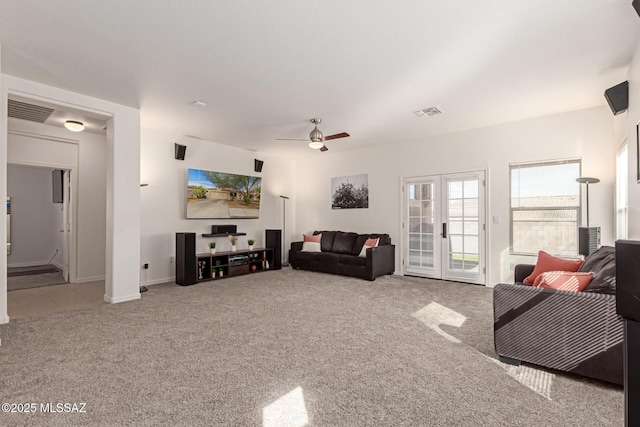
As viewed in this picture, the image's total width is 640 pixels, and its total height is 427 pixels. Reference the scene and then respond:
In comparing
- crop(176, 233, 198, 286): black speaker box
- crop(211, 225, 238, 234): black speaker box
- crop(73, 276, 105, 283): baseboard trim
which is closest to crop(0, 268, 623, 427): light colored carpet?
crop(176, 233, 198, 286): black speaker box

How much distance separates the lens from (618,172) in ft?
13.6

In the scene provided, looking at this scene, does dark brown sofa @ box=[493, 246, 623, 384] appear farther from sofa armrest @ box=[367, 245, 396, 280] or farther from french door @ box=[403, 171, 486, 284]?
sofa armrest @ box=[367, 245, 396, 280]

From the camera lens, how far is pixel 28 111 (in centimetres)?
467

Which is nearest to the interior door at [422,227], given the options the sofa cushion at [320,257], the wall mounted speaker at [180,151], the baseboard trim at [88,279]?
the sofa cushion at [320,257]

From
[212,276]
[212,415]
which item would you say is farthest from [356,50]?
[212,276]

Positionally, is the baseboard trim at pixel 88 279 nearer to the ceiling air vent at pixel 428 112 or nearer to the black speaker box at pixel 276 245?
the black speaker box at pixel 276 245

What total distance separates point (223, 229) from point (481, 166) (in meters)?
5.18

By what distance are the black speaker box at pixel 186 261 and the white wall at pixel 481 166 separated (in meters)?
3.30

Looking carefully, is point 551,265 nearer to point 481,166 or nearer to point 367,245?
point 481,166

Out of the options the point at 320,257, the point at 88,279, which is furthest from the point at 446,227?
the point at 88,279

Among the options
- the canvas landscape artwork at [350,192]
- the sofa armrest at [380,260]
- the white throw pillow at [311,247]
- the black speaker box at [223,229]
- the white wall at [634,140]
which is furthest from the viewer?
the canvas landscape artwork at [350,192]

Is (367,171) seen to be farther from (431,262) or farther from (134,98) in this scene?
(134,98)

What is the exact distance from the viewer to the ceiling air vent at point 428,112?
462 centimetres

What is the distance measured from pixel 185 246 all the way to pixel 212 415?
412cm
